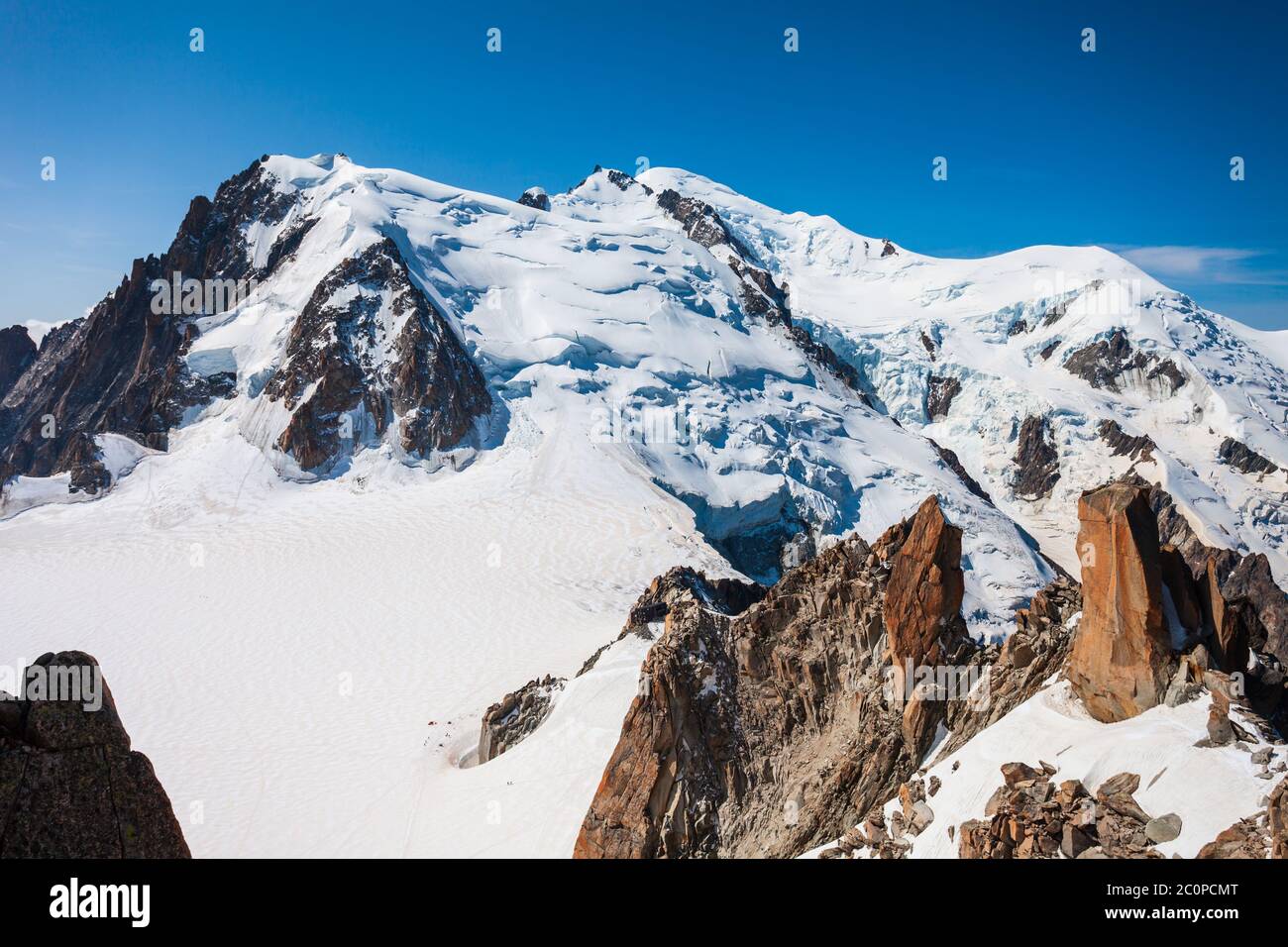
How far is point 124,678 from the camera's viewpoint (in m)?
27.2

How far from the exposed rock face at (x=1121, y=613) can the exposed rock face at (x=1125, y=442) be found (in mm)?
88786

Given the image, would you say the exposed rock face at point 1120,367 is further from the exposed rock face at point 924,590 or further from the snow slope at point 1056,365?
the exposed rock face at point 924,590

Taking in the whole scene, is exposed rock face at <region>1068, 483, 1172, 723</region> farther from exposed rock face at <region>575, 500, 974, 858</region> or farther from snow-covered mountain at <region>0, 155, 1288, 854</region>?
snow-covered mountain at <region>0, 155, 1288, 854</region>

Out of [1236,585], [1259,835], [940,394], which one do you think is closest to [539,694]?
[1259,835]

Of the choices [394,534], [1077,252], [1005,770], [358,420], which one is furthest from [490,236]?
[1077,252]

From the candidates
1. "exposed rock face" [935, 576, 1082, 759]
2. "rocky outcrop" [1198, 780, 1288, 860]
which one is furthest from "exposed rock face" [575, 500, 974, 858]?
"rocky outcrop" [1198, 780, 1288, 860]

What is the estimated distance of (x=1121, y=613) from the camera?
10445 mm

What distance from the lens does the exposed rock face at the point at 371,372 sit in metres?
50.4

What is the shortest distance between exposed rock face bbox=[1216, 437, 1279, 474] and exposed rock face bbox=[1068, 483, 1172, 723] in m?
100.0

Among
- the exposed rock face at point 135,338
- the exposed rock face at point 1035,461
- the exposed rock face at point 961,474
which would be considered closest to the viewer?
the exposed rock face at point 135,338

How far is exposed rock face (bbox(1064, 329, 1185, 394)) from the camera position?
103 metres

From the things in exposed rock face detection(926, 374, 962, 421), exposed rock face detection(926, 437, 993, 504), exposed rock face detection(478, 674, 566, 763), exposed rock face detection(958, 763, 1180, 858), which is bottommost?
exposed rock face detection(478, 674, 566, 763)

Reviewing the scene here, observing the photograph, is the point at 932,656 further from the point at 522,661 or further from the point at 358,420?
the point at 358,420

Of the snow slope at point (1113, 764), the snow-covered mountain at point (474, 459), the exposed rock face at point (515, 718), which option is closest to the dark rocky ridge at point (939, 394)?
the snow-covered mountain at point (474, 459)
